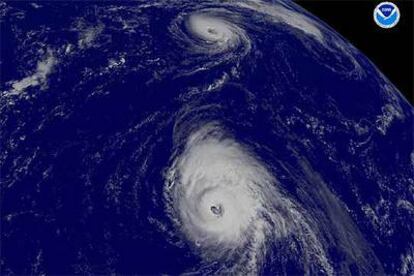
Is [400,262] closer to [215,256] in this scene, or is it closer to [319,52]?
[215,256]

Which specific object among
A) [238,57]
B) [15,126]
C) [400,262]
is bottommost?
[400,262]

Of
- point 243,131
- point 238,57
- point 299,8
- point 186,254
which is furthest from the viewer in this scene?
point 299,8

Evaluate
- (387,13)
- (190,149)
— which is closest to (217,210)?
(190,149)

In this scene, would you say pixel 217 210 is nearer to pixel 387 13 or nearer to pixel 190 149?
pixel 190 149

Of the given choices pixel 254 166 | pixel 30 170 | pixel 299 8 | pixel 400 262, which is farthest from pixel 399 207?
pixel 30 170

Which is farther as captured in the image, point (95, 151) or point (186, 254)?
point (95, 151)

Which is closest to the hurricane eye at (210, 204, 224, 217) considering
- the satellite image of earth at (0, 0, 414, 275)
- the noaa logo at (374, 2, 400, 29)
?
the satellite image of earth at (0, 0, 414, 275)

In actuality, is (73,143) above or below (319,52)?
below

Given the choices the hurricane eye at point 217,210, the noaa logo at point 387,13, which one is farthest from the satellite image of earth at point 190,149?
the noaa logo at point 387,13

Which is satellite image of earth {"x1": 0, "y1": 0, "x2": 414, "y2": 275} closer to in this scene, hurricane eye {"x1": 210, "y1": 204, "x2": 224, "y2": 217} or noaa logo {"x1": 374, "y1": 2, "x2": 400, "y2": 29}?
hurricane eye {"x1": 210, "y1": 204, "x2": 224, "y2": 217}
